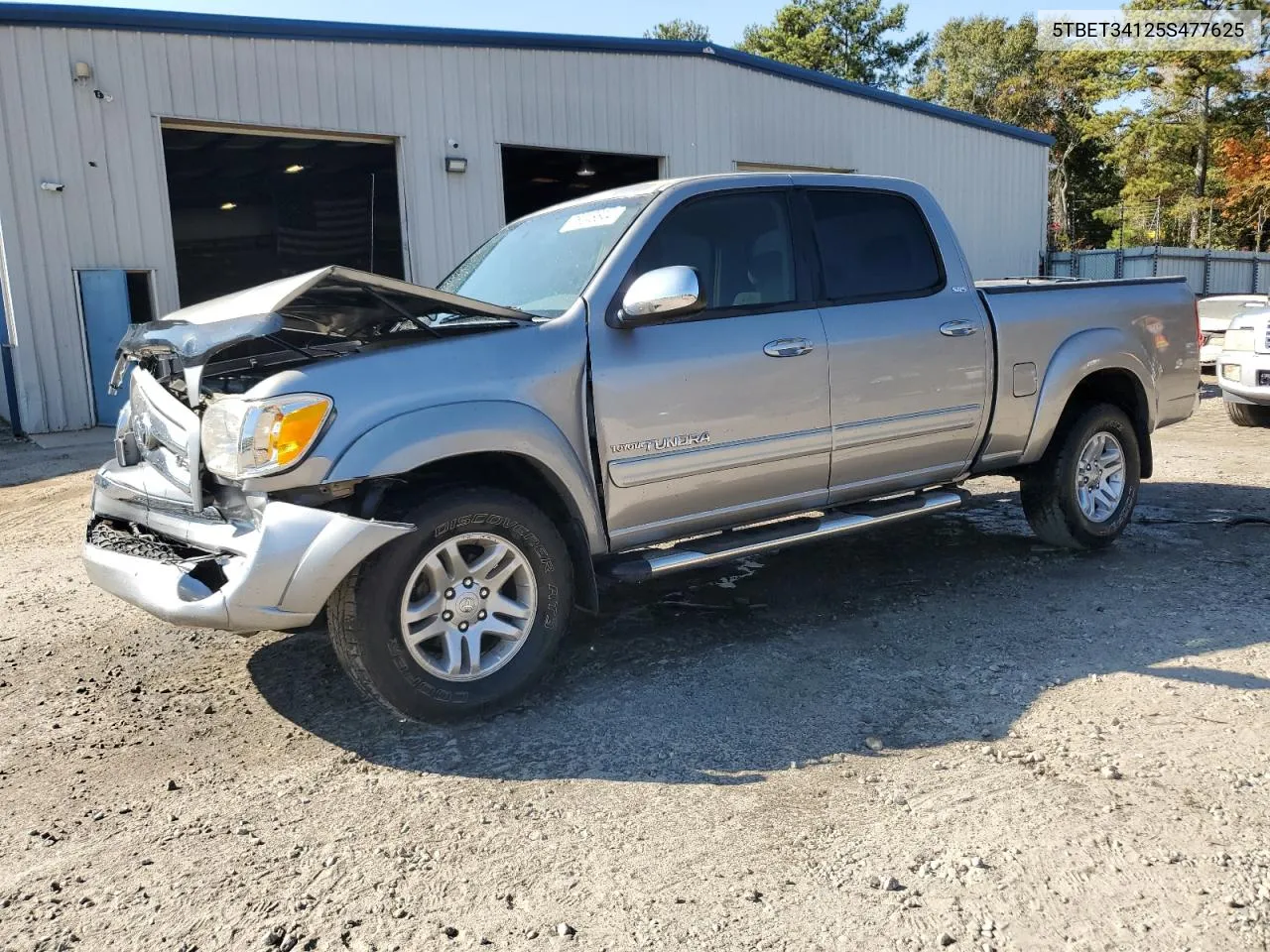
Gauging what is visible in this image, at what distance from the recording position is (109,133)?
484 inches

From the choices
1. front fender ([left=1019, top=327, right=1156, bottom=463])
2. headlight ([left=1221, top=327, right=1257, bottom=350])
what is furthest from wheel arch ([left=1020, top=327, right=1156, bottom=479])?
headlight ([left=1221, top=327, right=1257, bottom=350])

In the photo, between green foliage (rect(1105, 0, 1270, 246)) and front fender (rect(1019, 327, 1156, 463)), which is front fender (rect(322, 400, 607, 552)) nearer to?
front fender (rect(1019, 327, 1156, 463))

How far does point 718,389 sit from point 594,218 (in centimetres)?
105

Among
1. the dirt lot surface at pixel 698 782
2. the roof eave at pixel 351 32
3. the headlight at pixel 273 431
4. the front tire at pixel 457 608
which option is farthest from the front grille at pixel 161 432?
the roof eave at pixel 351 32

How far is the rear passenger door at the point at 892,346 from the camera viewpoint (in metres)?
4.70

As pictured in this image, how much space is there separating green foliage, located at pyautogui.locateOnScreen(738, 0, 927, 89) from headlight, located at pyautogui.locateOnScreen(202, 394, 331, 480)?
55.3 m

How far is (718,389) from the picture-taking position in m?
4.23

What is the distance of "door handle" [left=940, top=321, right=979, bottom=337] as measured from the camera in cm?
501

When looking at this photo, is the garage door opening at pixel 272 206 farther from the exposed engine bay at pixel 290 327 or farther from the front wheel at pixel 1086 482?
the front wheel at pixel 1086 482

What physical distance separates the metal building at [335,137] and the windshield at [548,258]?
9.12 ft

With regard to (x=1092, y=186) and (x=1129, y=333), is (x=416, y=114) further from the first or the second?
(x=1092, y=186)

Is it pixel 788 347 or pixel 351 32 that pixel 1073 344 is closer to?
pixel 788 347

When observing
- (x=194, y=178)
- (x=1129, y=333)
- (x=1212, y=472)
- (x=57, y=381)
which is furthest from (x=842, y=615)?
(x=194, y=178)

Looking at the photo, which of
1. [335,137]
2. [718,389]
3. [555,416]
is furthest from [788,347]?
[335,137]
